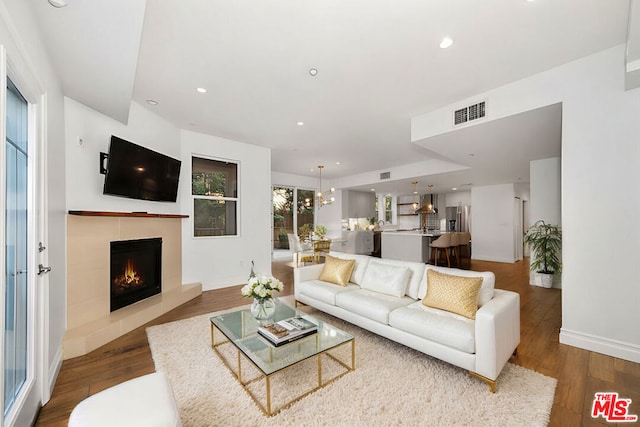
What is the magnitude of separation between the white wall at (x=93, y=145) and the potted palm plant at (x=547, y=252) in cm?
676

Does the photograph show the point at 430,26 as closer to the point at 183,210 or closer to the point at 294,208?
the point at 183,210

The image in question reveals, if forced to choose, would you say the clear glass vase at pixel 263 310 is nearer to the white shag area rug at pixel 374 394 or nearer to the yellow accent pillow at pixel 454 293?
the white shag area rug at pixel 374 394

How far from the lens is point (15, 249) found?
1.72 meters

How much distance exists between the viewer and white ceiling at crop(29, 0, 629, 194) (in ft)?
6.39

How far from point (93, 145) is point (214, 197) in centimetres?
213

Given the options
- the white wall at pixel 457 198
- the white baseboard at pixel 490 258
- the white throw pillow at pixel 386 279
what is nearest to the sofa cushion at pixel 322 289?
the white throw pillow at pixel 386 279

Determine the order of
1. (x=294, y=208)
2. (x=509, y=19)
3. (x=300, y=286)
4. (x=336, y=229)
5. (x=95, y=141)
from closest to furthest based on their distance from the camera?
(x=509, y=19), (x=95, y=141), (x=300, y=286), (x=294, y=208), (x=336, y=229)

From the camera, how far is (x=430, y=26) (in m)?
2.15

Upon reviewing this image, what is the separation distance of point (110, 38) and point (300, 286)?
3.10 meters

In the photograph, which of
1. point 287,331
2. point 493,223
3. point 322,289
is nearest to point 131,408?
point 287,331

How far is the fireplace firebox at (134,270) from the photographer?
3318mm

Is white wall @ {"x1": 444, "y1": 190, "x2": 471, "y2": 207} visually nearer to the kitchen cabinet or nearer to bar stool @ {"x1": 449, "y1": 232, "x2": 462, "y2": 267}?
the kitchen cabinet

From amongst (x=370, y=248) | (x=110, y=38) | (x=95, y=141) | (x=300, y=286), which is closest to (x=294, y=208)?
(x=370, y=248)

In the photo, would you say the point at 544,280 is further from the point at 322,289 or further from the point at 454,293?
the point at 322,289
